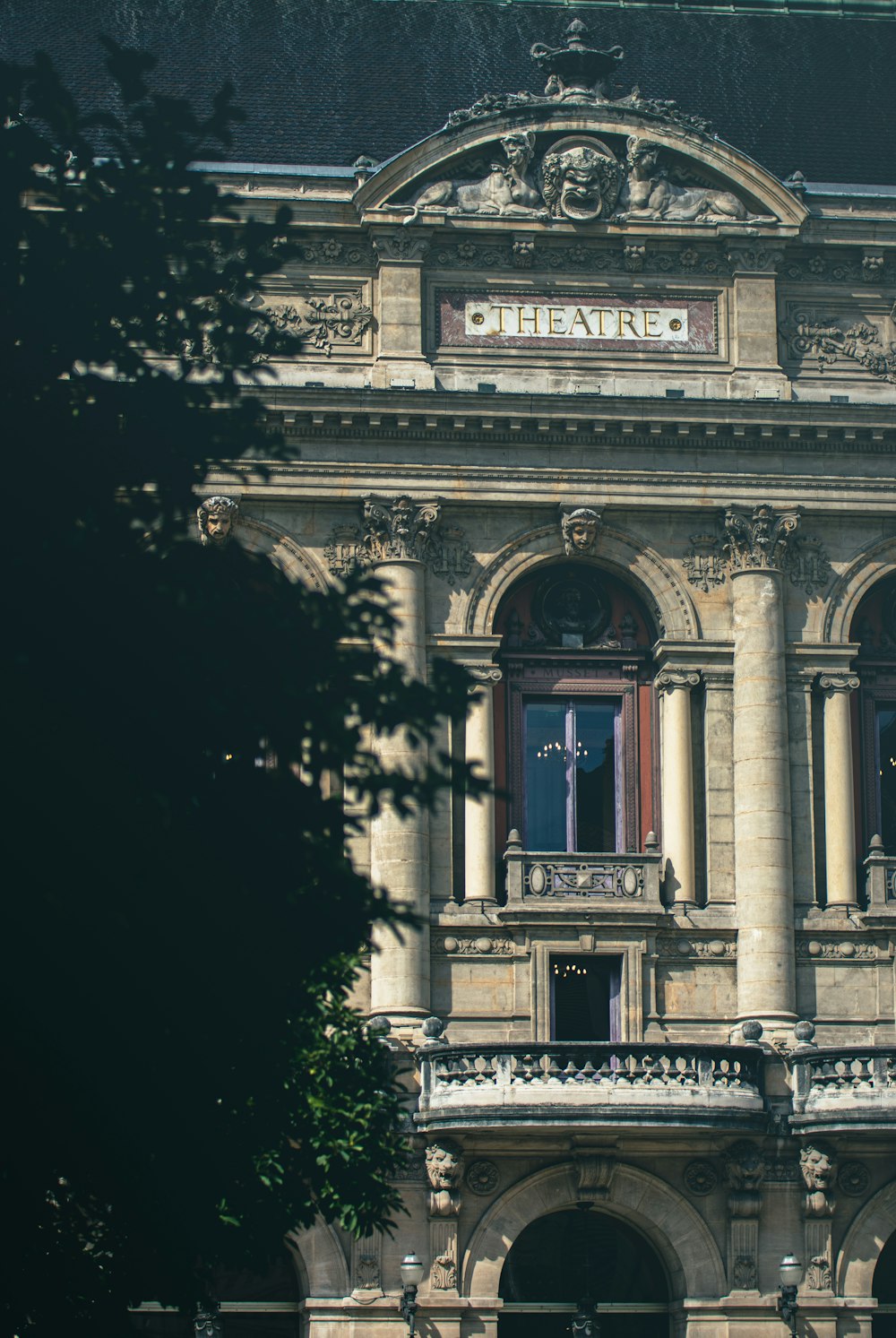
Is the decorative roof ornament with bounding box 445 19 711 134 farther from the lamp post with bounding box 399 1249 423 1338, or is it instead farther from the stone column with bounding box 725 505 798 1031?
the lamp post with bounding box 399 1249 423 1338

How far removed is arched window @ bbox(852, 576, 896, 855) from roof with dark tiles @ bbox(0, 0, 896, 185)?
938 cm

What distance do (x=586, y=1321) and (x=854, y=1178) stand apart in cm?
529

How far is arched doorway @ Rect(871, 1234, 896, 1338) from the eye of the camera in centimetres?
4916

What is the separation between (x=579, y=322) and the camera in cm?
5328

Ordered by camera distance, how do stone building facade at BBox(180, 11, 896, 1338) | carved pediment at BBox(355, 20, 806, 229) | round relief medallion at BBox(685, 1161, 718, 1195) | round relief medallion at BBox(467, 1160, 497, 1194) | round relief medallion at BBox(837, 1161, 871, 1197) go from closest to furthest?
round relief medallion at BBox(467, 1160, 497, 1194), stone building facade at BBox(180, 11, 896, 1338), round relief medallion at BBox(685, 1161, 718, 1195), round relief medallion at BBox(837, 1161, 871, 1197), carved pediment at BBox(355, 20, 806, 229)

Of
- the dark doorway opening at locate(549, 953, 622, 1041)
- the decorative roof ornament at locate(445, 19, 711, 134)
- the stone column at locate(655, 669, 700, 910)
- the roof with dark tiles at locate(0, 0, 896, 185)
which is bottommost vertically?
the dark doorway opening at locate(549, 953, 622, 1041)

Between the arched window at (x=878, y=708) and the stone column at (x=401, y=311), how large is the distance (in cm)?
928

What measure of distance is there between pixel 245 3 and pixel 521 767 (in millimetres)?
19586

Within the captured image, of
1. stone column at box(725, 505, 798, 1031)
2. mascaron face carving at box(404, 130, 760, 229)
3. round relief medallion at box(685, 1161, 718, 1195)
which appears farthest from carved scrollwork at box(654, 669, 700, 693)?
round relief medallion at box(685, 1161, 718, 1195)

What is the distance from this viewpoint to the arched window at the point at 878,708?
52656mm

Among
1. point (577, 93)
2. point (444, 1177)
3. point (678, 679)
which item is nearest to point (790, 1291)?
point (444, 1177)

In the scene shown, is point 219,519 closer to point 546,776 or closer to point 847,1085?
point 546,776

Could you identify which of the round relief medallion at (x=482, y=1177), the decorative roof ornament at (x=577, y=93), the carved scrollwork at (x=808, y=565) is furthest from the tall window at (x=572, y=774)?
the decorative roof ornament at (x=577, y=93)

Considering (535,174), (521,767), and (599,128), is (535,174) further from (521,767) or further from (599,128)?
(521,767)
